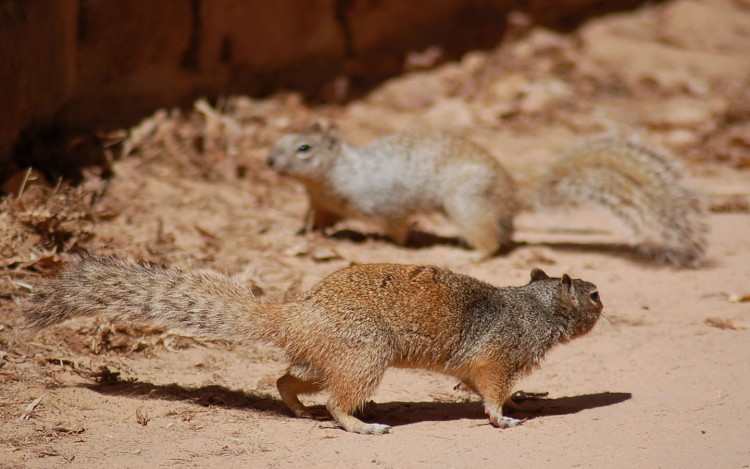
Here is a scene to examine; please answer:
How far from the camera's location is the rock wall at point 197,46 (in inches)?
302

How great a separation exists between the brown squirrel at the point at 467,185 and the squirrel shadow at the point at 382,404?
122 inches

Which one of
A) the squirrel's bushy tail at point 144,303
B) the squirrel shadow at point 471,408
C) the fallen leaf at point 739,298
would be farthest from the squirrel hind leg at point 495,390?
the fallen leaf at point 739,298

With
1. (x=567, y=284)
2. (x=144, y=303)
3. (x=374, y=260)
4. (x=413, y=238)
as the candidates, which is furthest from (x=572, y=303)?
(x=413, y=238)

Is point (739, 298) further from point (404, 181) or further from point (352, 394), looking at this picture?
point (352, 394)

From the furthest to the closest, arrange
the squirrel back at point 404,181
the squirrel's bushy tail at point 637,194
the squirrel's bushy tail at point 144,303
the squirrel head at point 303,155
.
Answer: the squirrel head at point 303,155, the squirrel back at point 404,181, the squirrel's bushy tail at point 637,194, the squirrel's bushy tail at point 144,303

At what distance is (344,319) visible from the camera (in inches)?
188

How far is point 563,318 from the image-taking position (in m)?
5.43

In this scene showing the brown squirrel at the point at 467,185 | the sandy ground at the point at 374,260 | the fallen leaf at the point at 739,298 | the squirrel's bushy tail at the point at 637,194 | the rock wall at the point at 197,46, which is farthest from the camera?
the brown squirrel at the point at 467,185

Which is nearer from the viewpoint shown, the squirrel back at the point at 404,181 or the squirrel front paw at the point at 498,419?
the squirrel front paw at the point at 498,419

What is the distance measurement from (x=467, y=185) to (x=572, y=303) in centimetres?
333

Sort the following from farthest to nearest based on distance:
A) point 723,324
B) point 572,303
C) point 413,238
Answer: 1. point 413,238
2. point 723,324
3. point 572,303

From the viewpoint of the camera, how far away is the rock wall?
7.66 metres

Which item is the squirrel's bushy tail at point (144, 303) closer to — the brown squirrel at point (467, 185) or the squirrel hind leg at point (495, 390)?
the squirrel hind leg at point (495, 390)

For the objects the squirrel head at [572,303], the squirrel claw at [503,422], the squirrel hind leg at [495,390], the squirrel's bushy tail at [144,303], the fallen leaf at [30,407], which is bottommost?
the squirrel claw at [503,422]
